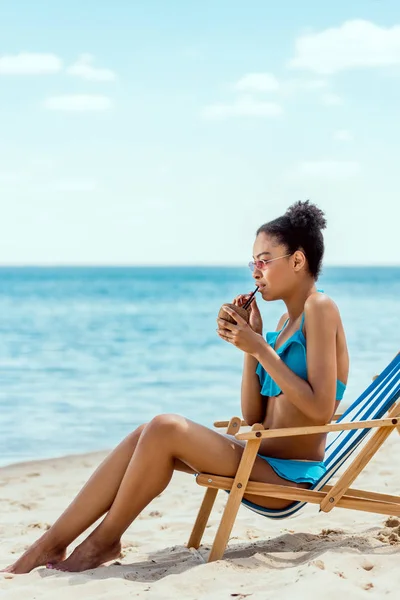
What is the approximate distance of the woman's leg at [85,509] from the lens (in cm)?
341

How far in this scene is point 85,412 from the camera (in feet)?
31.5

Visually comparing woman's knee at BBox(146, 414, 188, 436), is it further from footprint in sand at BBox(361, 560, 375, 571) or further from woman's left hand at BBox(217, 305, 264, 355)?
footprint in sand at BBox(361, 560, 375, 571)

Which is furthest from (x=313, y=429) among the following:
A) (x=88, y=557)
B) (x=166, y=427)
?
(x=88, y=557)

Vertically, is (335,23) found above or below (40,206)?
above

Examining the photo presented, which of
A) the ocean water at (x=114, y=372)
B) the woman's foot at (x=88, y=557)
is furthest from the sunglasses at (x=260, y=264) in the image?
the ocean water at (x=114, y=372)

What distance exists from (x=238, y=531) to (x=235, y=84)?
50026 mm

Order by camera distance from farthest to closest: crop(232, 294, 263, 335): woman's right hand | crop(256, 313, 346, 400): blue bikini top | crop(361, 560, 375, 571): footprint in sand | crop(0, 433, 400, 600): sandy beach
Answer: crop(232, 294, 263, 335): woman's right hand → crop(256, 313, 346, 400): blue bikini top → crop(361, 560, 375, 571): footprint in sand → crop(0, 433, 400, 600): sandy beach

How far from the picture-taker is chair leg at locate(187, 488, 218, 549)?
3719 millimetres

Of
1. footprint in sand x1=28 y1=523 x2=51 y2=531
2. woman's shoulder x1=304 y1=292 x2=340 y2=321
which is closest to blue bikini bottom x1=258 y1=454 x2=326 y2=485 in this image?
woman's shoulder x1=304 y1=292 x2=340 y2=321

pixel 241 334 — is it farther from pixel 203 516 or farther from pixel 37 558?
pixel 37 558

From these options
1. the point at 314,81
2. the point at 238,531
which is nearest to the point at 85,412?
the point at 238,531

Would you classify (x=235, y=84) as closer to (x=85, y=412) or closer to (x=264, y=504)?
(x=85, y=412)

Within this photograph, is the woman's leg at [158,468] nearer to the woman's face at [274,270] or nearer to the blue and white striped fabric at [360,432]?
the blue and white striped fabric at [360,432]

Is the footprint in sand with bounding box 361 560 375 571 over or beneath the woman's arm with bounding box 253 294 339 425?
beneath
